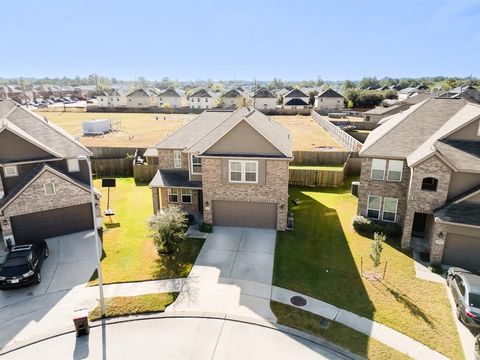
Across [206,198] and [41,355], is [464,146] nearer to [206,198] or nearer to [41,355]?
[206,198]

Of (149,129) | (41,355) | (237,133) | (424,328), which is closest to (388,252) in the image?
(424,328)

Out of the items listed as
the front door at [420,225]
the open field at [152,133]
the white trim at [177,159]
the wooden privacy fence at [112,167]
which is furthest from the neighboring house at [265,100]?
→ the front door at [420,225]

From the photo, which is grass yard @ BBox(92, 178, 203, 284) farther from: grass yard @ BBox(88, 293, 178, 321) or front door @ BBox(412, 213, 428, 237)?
front door @ BBox(412, 213, 428, 237)

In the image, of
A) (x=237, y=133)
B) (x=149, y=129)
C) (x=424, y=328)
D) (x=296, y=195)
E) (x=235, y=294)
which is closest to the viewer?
(x=424, y=328)

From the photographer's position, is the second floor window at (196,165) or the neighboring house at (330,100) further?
the neighboring house at (330,100)

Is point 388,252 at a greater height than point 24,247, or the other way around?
point 24,247

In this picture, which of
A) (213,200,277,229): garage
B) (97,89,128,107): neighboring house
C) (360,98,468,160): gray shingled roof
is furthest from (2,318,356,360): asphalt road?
(97,89,128,107): neighboring house

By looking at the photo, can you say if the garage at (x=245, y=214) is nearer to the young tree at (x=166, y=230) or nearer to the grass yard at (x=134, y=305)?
the young tree at (x=166, y=230)
